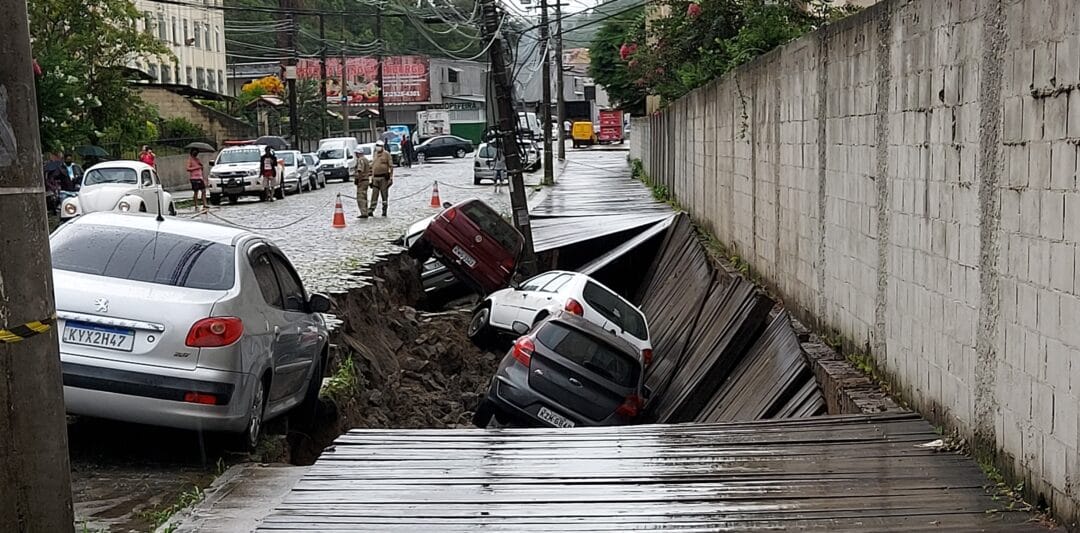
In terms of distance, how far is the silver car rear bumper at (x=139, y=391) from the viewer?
7.73m

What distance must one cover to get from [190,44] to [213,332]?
66997mm

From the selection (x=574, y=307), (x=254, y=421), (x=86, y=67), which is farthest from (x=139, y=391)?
(x=86, y=67)

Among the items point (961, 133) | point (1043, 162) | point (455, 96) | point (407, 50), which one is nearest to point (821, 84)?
point (961, 133)

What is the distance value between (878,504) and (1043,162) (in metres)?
1.65

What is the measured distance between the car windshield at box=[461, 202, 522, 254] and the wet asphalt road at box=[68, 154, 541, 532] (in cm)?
188

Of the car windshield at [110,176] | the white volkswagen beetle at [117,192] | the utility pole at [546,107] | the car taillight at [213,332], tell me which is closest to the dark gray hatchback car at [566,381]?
the car taillight at [213,332]

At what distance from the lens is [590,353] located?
41.7 ft

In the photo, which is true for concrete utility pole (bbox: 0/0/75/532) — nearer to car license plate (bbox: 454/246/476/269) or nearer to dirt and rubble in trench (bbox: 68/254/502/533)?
dirt and rubble in trench (bbox: 68/254/502/533)

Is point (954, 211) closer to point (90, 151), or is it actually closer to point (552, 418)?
point (552, 418)

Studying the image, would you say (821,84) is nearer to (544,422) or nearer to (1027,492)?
(544,422)

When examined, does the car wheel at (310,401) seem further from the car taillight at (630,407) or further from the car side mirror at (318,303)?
the car taillight at (630,407)

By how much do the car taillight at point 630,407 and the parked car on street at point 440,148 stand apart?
192 feet

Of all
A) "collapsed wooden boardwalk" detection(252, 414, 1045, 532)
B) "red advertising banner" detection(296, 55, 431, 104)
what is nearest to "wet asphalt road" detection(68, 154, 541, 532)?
"collapsed wooden boardwalk" detection(252, 414, 1045, 532)

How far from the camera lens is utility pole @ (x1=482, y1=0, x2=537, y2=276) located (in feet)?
71.3
